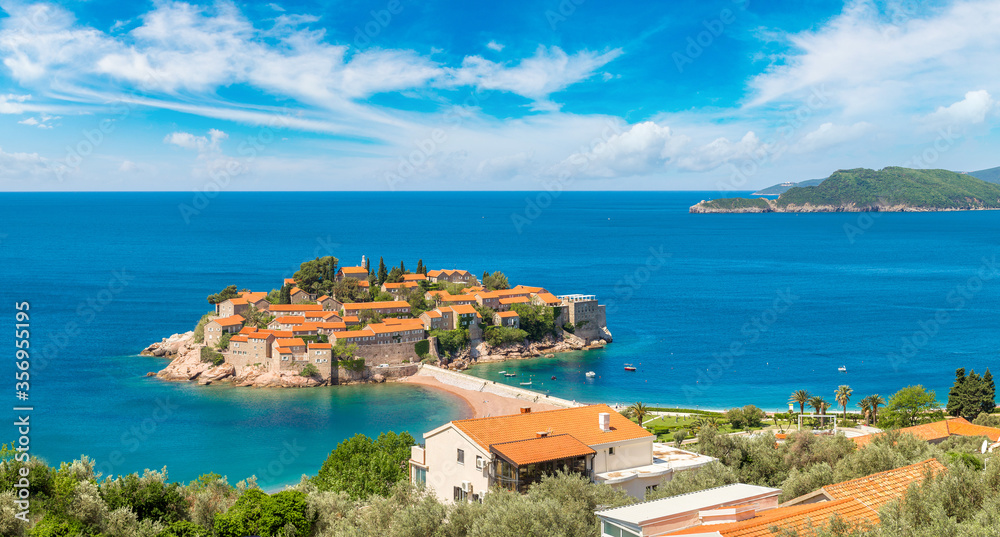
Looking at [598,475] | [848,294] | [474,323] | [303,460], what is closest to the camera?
[598,475]

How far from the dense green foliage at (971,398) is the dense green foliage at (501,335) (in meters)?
39.8

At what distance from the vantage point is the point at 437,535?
16.1 meters

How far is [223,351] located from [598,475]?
55356mm

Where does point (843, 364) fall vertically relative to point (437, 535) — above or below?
below

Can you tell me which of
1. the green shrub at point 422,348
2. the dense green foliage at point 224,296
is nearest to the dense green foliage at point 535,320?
the green shrub at point 422,348

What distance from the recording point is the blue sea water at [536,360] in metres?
54.0

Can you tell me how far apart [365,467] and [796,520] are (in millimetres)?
21804

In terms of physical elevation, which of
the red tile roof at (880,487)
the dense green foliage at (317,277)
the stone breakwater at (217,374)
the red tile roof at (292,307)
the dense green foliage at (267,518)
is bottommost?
the stone breakwater at (217,374)

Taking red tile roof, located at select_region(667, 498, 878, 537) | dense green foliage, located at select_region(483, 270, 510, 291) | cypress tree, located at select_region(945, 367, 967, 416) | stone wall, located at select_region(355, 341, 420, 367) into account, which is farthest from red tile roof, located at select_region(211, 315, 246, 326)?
red tile roof, located at select_region(667, 498, 878, 537)

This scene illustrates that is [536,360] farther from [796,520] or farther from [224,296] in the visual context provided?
[796,520]

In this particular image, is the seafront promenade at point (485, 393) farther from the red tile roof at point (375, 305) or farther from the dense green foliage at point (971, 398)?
the dense green foliage at point (971, 398)

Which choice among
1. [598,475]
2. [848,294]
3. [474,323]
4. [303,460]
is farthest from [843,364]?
[598,475]

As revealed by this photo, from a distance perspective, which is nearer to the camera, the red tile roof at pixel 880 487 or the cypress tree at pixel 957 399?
the red tile roof at pixel 880 487

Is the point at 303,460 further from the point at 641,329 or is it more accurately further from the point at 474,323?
the point at 641,329
